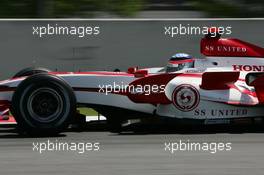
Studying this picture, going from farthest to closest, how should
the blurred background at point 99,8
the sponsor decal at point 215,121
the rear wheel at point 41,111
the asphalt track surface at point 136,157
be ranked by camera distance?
the blurred background at point 99,8
the sponsor decal at point 215,121
the rear wheel at point 41,111
the asphalt track surface at point 136,157

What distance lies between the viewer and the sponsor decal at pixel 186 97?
28.9ft

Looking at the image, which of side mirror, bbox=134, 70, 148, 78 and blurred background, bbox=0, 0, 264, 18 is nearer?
side mirror, bbox=134, 70, 148, 78

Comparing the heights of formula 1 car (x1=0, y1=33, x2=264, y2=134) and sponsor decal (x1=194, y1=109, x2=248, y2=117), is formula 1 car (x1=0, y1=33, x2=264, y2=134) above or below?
above

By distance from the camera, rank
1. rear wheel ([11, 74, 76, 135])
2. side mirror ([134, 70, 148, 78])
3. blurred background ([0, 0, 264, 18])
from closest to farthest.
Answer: rear wheel ([11, 74, 76, 135]) < side mirror ([134, 70, 148, 78]) < blurred background ([0, 0, 264, 18])

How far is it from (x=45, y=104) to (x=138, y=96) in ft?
3.85

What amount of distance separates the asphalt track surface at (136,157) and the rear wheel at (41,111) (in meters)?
0.19

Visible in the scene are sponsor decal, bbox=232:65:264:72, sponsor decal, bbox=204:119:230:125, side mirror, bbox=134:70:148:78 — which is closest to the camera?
sponsor decal, bbox=204:119:230:125

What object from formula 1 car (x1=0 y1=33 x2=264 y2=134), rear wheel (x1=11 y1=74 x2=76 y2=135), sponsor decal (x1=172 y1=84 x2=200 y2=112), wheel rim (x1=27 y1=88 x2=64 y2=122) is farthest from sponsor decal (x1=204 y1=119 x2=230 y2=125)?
wheel rim (x1=27 y1=88 x2=64 y2=122)

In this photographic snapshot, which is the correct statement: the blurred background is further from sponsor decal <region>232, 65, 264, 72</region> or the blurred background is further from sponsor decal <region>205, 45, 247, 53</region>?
sponsor decal <region>232, 65, 264, 72</region>

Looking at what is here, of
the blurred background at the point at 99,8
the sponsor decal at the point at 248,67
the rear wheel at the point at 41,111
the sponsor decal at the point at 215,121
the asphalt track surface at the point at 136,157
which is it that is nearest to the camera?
the asphalt track surface at the point at 136,157

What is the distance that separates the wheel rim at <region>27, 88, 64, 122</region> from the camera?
8.83m

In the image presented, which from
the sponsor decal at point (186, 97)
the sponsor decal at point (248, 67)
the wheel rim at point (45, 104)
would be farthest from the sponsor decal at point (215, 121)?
the wheel rim at point (45, 104)

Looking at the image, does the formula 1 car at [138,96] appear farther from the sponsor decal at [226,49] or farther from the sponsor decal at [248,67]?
the sponsor decal at [226,49]

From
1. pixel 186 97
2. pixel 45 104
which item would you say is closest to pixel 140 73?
pixel 186 97
